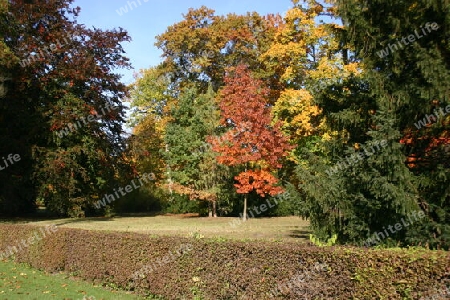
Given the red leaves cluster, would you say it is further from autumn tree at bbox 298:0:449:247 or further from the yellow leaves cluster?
autumn tree at bbox 298:0:449:247

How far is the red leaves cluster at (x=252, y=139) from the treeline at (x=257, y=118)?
98mm

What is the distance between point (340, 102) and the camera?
1207cm

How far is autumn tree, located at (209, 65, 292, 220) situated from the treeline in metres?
0.10

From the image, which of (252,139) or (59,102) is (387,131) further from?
(59,102)

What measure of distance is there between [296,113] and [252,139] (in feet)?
14.0

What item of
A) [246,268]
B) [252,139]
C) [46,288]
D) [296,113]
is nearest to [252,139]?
[252,139]

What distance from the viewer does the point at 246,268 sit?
7.45m

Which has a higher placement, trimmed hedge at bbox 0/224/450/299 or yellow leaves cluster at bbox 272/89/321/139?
yellow leaves cluster at bbox 272/89/321/139

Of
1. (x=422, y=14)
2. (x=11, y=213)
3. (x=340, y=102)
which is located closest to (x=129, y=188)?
(x=11, y=213)

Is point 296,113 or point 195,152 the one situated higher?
point 296,113

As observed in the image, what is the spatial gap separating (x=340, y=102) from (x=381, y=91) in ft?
4.61

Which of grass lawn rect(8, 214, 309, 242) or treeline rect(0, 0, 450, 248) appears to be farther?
grass lawn rect(8, 214, 309, 242)

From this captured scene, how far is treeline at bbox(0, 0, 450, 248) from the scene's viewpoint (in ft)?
33.9

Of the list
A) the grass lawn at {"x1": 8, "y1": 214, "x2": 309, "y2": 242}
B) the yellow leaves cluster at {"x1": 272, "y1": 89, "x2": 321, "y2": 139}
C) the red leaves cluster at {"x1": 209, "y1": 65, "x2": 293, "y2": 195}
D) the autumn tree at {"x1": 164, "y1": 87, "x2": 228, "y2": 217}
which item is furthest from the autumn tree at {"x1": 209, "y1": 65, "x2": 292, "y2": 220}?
the autumn tree at {"x1": 164, "y1": 87, "x2": 228, "y2": 217}
